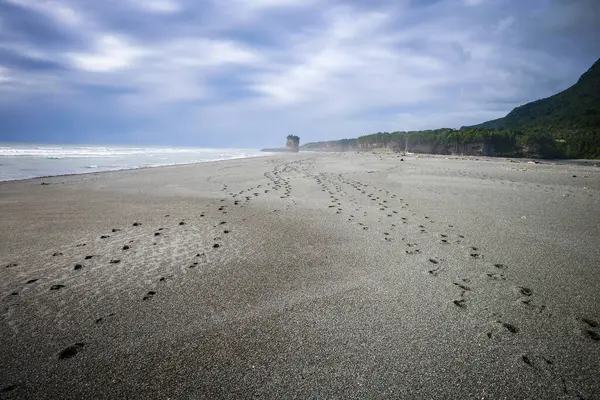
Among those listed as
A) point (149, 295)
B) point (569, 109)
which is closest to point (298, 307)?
point (149, 295)

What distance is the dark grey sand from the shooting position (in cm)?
243

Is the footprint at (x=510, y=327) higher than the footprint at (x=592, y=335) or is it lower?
higher

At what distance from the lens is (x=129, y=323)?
3.16m

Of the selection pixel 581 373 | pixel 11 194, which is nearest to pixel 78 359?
pixel 581 373

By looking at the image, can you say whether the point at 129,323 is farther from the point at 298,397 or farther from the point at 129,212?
the point at 129,212

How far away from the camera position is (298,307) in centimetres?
352

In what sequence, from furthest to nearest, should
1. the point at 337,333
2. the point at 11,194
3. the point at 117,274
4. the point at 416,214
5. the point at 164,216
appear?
the point at 11,194, the point at 416,214, the point at 164,216, the point at 117,274, the point at 337,333

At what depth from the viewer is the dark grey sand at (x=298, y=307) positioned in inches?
95.8

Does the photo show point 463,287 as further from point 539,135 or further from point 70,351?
point 539,135

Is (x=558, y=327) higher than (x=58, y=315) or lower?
lower

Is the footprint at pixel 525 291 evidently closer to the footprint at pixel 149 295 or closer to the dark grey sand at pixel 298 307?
the dark grey sand at pixel 298 307

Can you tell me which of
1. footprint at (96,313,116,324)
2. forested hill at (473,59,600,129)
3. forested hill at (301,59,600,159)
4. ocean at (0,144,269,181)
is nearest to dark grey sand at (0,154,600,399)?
footprint at (96,313,116,324)

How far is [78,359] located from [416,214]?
7842 mm

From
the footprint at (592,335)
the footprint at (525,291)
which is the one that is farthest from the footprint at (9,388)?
the footprint at (525,291)
